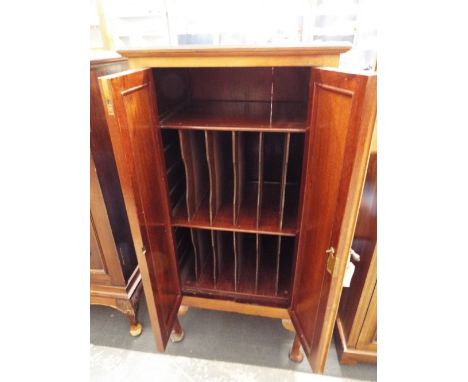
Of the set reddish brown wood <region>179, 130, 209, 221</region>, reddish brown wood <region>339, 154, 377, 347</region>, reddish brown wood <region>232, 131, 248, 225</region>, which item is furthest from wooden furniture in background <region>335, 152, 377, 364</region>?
reddish brown wood <region>179, 130, 209, 221</region>

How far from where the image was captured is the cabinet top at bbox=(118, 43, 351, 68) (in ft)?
2.47

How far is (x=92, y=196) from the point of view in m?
1.03

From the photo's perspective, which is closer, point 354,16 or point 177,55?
point 177,55

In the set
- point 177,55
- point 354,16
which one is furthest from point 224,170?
point 354,16

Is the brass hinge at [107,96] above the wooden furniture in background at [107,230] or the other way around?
above

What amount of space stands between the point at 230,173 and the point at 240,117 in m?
0.36

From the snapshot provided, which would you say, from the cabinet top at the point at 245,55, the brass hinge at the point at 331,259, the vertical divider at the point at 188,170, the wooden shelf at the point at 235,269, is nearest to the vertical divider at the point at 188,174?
the vertical divider at the point at 188,170

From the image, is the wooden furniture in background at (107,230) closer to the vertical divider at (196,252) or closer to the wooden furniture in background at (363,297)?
the vertical divider at (196,252)

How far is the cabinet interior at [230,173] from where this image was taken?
1030 millimetres

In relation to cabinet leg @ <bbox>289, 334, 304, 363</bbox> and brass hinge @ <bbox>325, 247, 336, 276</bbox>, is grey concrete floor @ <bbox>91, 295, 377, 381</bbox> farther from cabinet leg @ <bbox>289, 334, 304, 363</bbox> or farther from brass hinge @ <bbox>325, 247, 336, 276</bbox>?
brass hinge @ <bbox>325, 247, 336, 276</bbox>

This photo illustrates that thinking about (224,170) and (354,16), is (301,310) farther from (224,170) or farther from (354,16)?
(354,16)

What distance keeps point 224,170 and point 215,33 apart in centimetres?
169

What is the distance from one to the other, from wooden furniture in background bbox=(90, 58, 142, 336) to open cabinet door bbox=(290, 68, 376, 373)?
2.47ft
